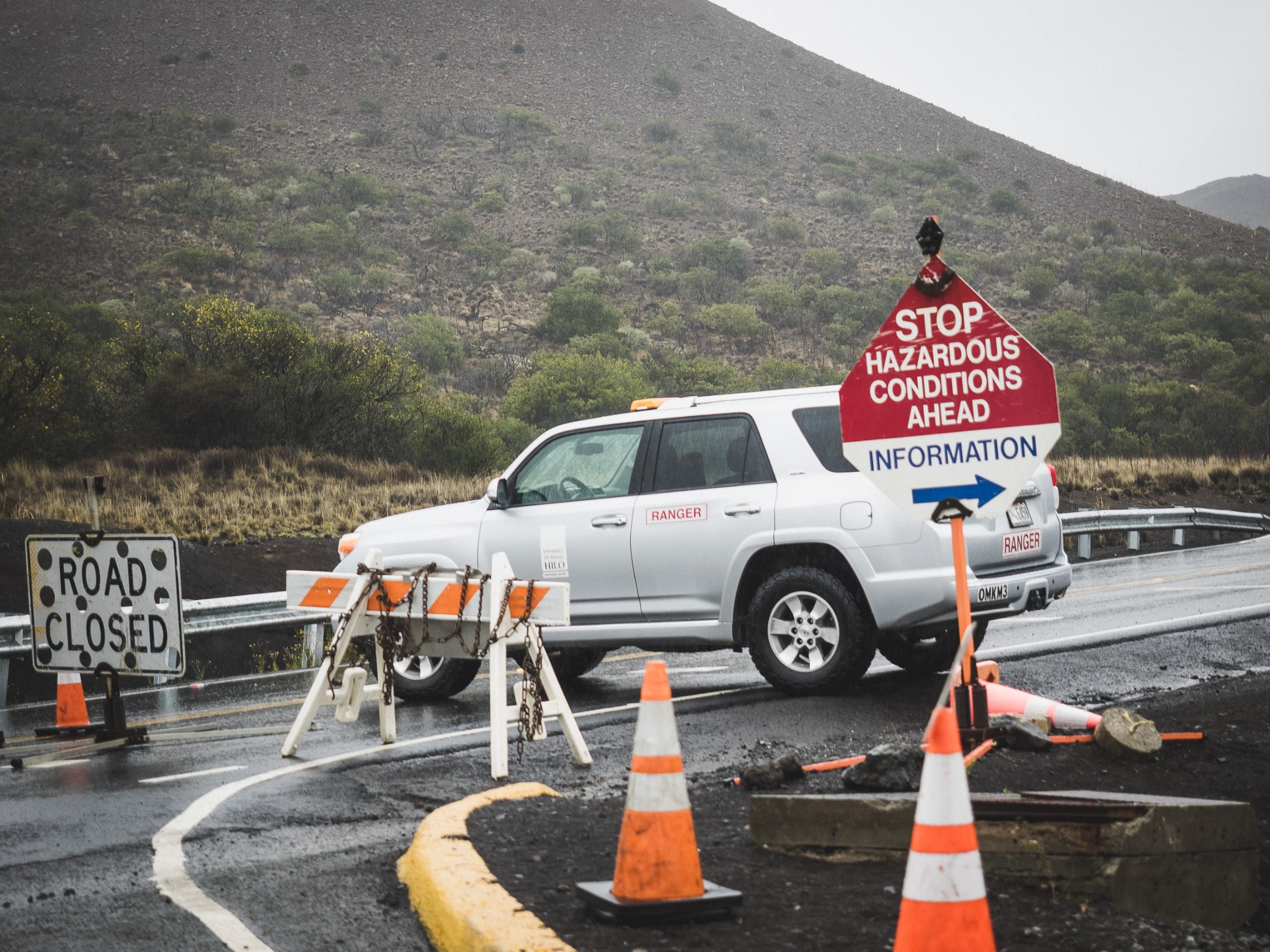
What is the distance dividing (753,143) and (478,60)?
22881 millimetres

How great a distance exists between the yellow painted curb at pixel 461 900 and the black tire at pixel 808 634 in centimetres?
385

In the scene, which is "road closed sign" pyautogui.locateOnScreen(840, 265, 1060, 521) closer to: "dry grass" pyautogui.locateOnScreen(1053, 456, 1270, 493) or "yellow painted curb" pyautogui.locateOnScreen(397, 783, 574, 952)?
"yellow painted curb" pyautogui.locateOnScreen(397, 783, 574, 952)

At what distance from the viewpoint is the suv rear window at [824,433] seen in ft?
29.3

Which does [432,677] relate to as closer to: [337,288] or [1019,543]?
[1019,543]

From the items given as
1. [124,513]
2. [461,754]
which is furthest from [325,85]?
[461,754]

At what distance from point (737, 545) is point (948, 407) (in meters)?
3.10

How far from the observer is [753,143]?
3479 inches

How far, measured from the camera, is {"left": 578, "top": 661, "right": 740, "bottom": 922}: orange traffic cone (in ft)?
12.9

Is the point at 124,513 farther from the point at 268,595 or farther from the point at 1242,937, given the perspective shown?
the point at 1242,937

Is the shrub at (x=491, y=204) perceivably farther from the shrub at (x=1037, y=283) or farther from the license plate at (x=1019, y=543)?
the license plate at (x=1019, y=543)

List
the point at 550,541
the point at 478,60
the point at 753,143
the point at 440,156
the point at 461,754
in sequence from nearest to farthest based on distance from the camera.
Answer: the point at 461,754, the point at 550,541, the point at 440,156, the point at 753,143, the point at 478,60

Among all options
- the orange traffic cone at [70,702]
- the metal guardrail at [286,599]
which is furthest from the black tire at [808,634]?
the orange traffic cone at [70,702]

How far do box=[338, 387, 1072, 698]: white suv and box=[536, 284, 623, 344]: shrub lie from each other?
4601 cm

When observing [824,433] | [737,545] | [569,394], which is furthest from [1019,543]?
[569,394]
